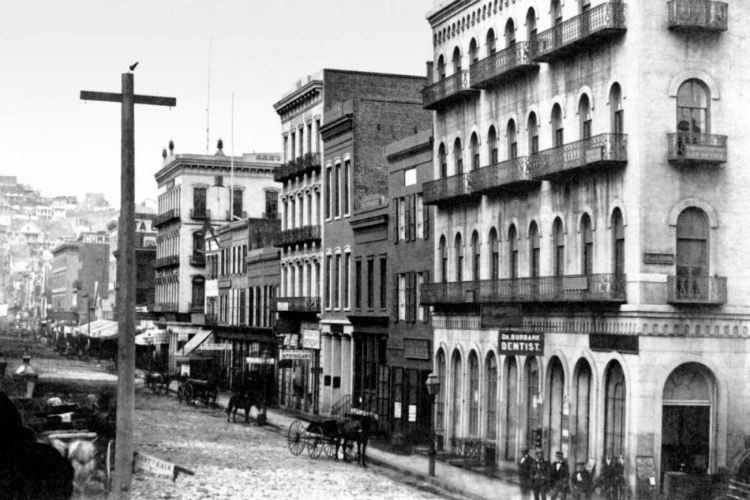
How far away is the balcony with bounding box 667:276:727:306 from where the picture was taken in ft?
102

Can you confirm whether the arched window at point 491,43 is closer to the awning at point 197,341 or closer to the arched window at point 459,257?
the arched window at point 459,257

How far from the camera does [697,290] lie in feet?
103

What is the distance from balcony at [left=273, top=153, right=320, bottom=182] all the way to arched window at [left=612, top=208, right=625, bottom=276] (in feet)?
116

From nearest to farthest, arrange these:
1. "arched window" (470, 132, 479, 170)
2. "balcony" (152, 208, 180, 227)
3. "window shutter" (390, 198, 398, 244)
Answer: "arched window" (470, 132, 479, 170) < "window shutter" (390, 198, 398, 244) < "balcony" (152, 208, 180, 227)

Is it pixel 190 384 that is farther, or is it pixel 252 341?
pixel 252 341

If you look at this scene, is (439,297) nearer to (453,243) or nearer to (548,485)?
(453,243)

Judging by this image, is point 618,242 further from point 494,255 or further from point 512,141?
point 494,255

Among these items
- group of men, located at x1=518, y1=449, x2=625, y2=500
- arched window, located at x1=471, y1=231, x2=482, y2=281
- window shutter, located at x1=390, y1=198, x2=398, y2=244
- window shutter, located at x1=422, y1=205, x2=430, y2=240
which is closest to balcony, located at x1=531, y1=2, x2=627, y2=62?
arched window, located at x1=471, y1=231, x2=482, y2=281

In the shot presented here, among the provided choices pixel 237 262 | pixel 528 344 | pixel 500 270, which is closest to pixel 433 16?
pixel 500 270

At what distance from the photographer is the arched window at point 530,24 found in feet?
127

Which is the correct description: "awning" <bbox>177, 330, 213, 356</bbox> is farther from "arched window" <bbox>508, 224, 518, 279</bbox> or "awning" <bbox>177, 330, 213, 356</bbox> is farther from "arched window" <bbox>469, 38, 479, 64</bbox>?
"arched window" <bbox>508, 224, 518, 279</bbox>

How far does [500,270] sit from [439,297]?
4459 mm

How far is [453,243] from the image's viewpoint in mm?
45656

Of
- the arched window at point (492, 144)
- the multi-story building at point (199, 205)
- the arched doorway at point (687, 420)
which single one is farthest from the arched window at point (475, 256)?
the multi-story building at point (199, 205)
